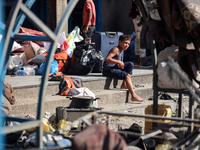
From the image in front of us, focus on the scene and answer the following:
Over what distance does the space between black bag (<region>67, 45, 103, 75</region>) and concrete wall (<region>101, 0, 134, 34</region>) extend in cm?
403

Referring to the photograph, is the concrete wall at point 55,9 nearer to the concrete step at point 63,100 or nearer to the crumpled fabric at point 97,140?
the concrete step at point 63,100

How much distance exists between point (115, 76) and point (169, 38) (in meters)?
3.67

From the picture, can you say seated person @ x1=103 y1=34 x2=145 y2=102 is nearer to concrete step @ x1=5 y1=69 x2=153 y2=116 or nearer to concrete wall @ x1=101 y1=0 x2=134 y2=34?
concrete step @ x1=5 y1=69 x2=153 y2=116

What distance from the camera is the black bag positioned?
330 inches

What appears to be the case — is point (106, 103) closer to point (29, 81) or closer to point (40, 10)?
point (29, 81)

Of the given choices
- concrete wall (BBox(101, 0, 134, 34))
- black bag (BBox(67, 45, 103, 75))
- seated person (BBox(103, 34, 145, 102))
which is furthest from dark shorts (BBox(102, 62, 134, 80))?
concrete wall (BBox(101, 0, 134, 34))

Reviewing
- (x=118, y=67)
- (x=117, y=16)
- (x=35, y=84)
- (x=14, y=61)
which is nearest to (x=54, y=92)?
(x=35, y=84)

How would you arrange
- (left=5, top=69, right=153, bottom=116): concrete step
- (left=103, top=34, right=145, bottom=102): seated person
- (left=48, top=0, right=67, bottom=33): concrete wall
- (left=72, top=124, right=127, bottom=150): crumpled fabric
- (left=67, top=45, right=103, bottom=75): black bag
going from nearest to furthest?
1. (left=72, top=124, right=127, bottom=150): crumpled fabric
2. (left=5, top=69, right=153, bottom=116): concrete step
3. (left=103, top=34, right=145, bottom=102): seated person
4. (left=67, top=45, right=103, bottom=75): black bag
5. (left=48, top=0, right=67, bottom=33): concrete wall

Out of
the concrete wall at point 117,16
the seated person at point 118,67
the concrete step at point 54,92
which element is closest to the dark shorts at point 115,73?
the seated person at point 118,67

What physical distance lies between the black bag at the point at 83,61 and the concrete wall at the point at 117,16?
13.2 feet

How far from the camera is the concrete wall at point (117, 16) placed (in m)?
12.5

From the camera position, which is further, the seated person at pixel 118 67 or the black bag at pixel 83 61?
the black bag at pixel 83 61

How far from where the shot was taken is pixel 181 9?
4234 mm

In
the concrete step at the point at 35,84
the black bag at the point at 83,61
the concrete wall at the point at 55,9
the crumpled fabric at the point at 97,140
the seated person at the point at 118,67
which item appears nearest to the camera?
the crumpled fabric at the point at 97,140
